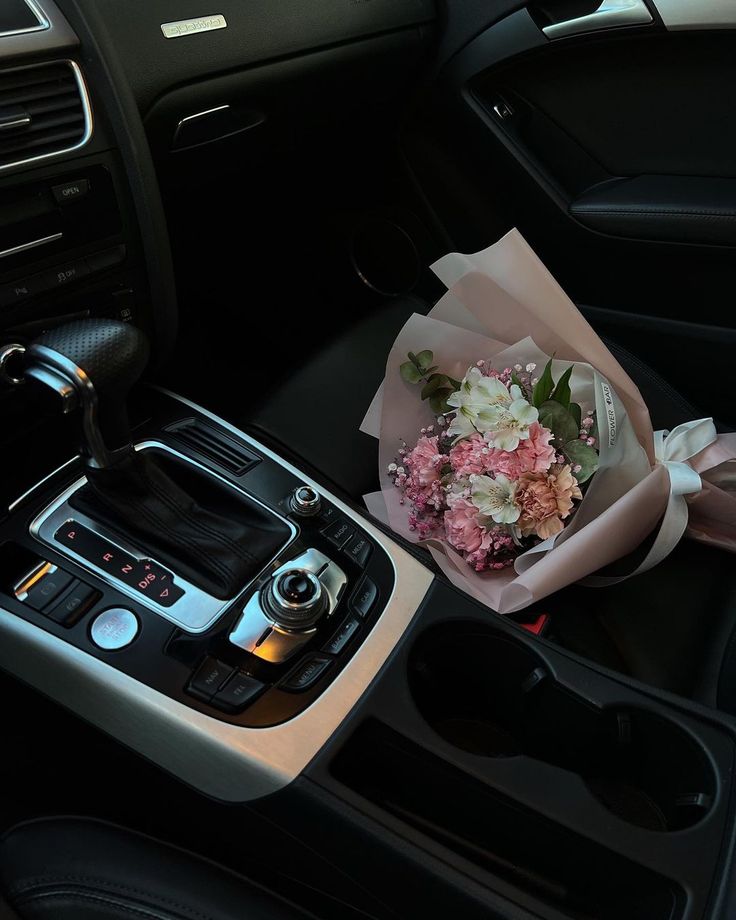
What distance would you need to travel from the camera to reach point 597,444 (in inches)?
40.5

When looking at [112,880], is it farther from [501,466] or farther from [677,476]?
[677,476]

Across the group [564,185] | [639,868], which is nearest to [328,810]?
[639,868]

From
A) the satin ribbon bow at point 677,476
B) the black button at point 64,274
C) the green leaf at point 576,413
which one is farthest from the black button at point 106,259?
the satin ribbon bow at point 677,476

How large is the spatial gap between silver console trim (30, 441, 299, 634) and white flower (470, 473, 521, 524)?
21cm

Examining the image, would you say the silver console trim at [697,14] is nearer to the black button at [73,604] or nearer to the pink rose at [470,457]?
the pink rose at [470,457]

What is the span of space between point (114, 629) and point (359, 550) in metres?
0.26

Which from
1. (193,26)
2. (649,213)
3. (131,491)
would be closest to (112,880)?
(131,491)

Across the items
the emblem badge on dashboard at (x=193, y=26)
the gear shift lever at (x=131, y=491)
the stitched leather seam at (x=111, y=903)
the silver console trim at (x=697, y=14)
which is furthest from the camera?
the silver console trim at (x=697, y=14)

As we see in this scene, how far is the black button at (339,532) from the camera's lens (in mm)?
953

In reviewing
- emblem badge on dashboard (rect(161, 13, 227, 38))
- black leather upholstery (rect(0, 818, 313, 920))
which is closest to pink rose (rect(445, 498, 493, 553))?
black leather upholstery (rect(0, 818, 313, 920))

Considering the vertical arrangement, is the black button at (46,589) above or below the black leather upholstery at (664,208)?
above

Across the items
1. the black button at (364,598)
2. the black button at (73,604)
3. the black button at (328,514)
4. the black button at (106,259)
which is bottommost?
the black button at (364,598)

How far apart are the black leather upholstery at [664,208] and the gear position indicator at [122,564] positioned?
0.92 meters

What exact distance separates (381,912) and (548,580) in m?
0.37
